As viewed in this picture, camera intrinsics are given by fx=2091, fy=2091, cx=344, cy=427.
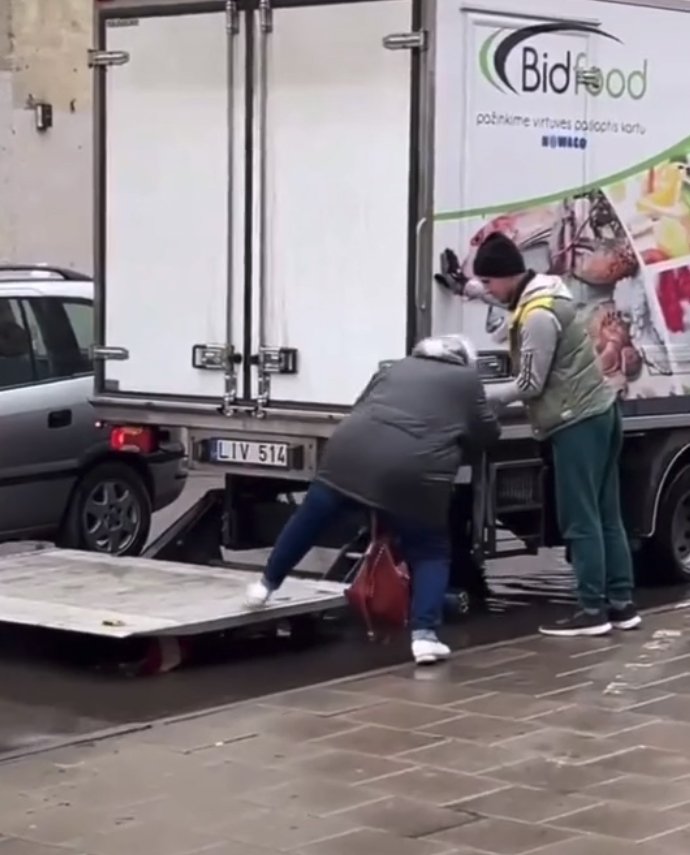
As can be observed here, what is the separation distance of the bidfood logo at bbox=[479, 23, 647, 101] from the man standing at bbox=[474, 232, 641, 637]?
901 millimetres

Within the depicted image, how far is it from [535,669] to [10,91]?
1425 centimetres

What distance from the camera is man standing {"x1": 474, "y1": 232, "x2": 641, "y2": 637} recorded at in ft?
33.2

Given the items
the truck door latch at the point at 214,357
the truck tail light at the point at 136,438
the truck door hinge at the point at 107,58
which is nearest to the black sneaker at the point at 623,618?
the truck door latch at the point at 214,357

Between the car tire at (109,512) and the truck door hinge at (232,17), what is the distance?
3.17 meters

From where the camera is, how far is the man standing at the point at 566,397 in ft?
33.2

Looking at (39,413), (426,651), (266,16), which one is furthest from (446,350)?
(39,413)

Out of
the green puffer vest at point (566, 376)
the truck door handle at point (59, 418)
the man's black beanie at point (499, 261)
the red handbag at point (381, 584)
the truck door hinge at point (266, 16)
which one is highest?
the truck door hinge at point (266, 16)

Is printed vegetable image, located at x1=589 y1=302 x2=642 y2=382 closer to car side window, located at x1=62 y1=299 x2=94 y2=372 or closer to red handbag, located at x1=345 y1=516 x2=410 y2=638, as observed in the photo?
red handbag, located at x1=345 y1=516 x2=410 y2=638

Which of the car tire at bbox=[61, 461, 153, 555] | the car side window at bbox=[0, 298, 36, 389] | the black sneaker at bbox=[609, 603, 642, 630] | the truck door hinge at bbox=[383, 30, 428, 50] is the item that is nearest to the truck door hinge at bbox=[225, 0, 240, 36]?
the truck door hinge at bbox=[383, 30, 428, 50]

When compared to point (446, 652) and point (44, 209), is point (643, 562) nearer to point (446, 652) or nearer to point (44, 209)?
point (446, 652)

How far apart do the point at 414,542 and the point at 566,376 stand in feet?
4.01

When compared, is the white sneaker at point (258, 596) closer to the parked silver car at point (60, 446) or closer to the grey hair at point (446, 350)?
the grey hair at point (446, 350)

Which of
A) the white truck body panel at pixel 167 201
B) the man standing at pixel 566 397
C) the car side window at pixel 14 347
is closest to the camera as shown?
the man standing at pixel 566 397

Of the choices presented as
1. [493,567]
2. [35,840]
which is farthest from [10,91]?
[35,840]
